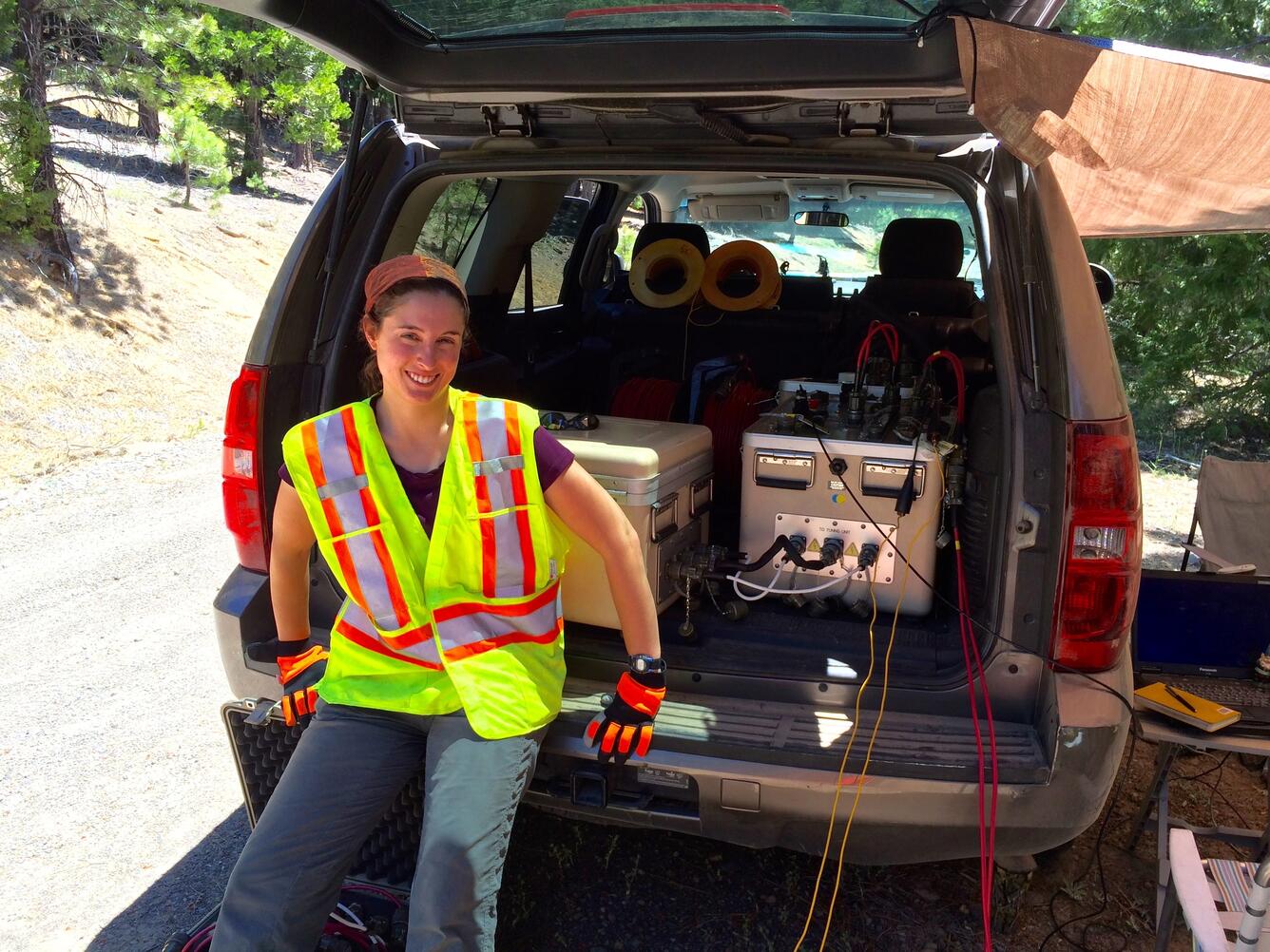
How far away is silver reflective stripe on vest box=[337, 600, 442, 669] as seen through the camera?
2.26 m

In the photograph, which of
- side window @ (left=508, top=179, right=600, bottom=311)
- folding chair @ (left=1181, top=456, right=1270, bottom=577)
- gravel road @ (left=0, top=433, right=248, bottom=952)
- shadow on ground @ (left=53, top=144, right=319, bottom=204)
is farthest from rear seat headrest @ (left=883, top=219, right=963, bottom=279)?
shadow on ground @ (left=53, top=144, right=319, bottom=204)

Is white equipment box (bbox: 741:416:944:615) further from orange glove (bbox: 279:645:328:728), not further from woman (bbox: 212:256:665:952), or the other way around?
orange glove (bbox: 279:645:328:728)

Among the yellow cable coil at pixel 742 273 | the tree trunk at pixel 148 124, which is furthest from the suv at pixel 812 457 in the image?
the tree trunk at pixel 148 124

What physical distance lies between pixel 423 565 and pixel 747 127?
130 centimetres

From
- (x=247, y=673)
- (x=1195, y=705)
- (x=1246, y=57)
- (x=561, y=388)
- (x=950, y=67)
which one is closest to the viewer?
(x=950, y=67)

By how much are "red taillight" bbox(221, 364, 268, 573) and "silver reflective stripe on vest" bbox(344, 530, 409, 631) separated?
55 cm

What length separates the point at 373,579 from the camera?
2.24 meters

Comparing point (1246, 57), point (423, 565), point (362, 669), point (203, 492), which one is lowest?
point (203, 492)

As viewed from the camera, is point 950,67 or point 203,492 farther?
point 203,492

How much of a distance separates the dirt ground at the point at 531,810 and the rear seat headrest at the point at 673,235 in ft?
9.45

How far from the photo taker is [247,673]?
2646 mm

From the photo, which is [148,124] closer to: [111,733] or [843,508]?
[111,733]

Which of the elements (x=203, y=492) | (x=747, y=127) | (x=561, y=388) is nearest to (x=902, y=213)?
(x=561, y=388)

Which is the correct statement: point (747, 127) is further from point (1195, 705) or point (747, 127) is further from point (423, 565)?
point (1195, 705)
